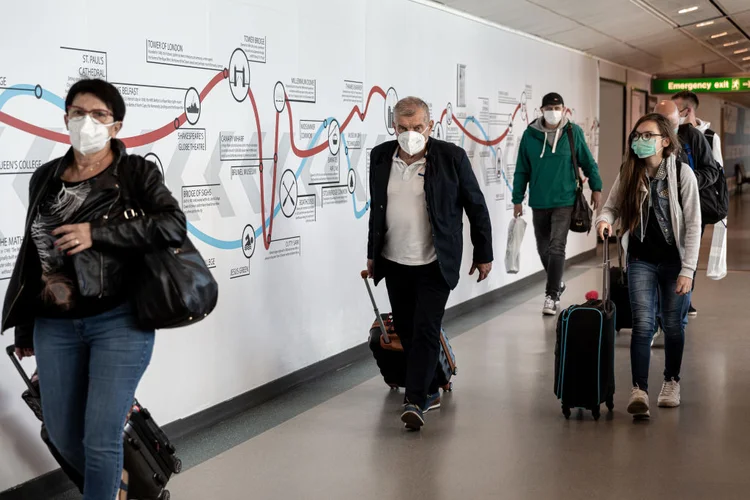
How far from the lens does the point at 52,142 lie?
421 centimetres

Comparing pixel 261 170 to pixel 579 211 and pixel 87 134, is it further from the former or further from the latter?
pixel 579 211

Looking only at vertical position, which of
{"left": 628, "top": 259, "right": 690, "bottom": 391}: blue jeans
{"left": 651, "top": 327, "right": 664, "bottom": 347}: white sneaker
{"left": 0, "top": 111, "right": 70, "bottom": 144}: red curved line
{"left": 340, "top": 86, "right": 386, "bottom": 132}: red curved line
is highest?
{"left": 340, "top": 86, "right": 386, "bottom": 132}: red curved line

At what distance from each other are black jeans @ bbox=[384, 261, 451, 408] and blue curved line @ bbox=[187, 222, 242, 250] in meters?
0.91

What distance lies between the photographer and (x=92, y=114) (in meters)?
3.23

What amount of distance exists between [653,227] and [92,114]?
10.5 ft

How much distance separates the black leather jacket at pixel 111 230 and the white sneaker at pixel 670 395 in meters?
3.45

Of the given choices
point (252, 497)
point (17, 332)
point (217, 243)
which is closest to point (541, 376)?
point (217, 243)

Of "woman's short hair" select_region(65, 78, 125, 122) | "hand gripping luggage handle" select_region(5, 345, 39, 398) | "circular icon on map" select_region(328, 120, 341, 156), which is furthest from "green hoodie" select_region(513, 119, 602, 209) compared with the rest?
"woman's short hair" select_region(65, 78, 125, 122)

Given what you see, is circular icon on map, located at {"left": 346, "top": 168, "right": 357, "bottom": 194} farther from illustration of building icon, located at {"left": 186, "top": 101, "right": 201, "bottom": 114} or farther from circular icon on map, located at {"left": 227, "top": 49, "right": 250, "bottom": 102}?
illustration of building icon, located at {"left": 186, "top": 101, "right": 201, "bottom": 114}

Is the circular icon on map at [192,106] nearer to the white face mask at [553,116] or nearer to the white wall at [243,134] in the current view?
the white wall at [243,134]

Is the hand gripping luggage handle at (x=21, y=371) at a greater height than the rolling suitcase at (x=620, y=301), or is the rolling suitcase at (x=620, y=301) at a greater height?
the hand gripping luggage handle at (x=21, y=371)

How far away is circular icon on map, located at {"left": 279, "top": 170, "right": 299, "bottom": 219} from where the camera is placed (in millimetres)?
6098

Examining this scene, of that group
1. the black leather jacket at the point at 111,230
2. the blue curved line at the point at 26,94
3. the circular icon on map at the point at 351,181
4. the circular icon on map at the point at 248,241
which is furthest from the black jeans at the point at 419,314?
the black leather jacket at the point at 111,230

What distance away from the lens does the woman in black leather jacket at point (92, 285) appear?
314 centimetres
